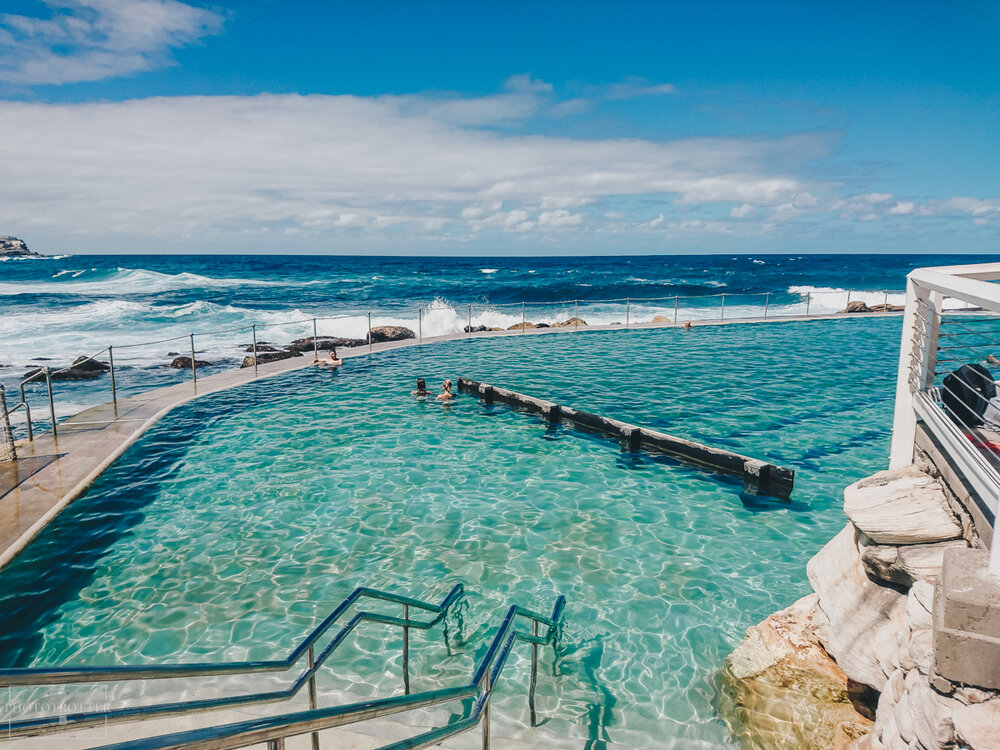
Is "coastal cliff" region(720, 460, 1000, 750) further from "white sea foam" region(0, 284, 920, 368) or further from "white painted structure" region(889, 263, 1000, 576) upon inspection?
"white sea foam" region(0, 284, 920, 368)

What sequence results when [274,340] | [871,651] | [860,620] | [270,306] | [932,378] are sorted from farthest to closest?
[270,306] → [274,340] → [932,378] → [860,620] → [871,651]

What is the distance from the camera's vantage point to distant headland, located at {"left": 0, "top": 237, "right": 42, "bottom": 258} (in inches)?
5138

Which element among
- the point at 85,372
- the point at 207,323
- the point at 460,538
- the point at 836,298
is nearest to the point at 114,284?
the point at 207,323

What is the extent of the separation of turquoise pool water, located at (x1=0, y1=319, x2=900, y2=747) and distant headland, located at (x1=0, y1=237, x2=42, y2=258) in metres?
155

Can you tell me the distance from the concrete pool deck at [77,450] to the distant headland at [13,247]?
152 meters

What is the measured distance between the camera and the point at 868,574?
4430mm

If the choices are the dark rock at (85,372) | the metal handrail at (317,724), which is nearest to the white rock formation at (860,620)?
the metal handrail at (317,724)

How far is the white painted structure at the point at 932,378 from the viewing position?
344 centimetres

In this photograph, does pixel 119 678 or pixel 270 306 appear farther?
pixel 270 306

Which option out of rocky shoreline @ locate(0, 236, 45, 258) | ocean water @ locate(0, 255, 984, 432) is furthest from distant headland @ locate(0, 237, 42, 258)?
ocean water @ locate(0, 255, 984, 432)

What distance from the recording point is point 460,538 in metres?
7.86

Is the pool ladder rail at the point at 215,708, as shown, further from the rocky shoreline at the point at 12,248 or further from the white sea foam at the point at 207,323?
the rocky shoreline at the point at 12,248

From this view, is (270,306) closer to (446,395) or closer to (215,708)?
(446,395)

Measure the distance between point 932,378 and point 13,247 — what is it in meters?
170
